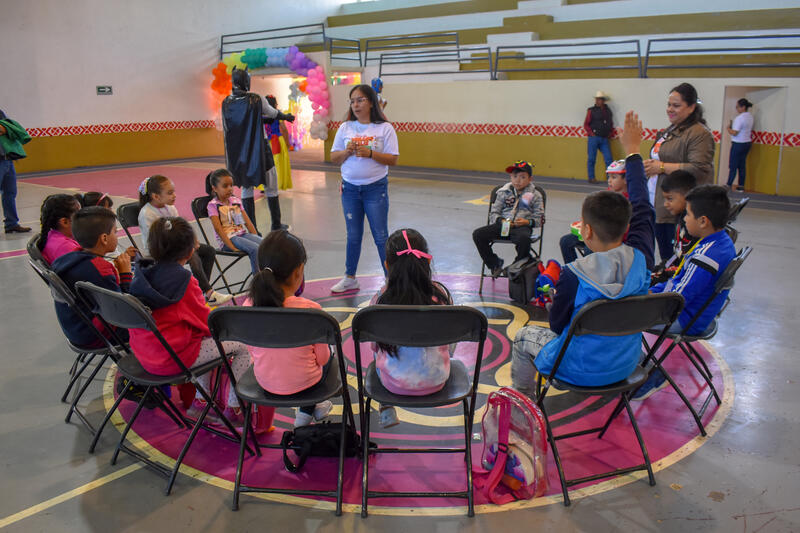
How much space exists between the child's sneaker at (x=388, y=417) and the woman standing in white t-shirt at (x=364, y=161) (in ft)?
6.59

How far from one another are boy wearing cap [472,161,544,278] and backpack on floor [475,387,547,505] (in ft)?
8.13

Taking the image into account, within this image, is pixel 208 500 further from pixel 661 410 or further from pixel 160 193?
pixel 160 193

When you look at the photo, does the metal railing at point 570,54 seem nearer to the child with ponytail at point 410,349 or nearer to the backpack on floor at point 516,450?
the child with ponytail at point 410,349

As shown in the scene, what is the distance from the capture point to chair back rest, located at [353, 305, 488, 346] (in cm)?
231

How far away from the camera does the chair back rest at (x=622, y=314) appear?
244 cm

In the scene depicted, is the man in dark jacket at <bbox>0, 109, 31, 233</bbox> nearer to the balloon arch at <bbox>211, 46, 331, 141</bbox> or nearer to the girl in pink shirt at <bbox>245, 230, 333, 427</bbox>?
the girl in pink shirt at <bbox>245, 230, 333, 427</bbox>

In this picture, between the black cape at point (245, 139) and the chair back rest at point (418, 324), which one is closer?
the chair back rest at point (418, 324)

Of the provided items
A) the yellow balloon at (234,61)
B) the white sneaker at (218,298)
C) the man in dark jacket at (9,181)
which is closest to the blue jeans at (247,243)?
Result: the white sneaker at (218,298)

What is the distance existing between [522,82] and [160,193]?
918 cm

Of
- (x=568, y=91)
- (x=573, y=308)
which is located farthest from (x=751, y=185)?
(x=573, y=308)

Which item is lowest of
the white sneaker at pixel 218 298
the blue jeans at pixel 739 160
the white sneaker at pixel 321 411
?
the white sneaker at pixel 321 411

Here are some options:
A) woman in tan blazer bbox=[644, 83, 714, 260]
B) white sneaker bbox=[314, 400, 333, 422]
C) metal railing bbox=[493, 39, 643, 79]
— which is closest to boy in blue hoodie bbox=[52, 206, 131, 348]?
white sneaker bbox=[314, 400, 333, 422]

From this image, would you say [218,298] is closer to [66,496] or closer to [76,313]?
[76,313]

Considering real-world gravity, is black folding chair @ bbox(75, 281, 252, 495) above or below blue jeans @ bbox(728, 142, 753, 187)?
below
